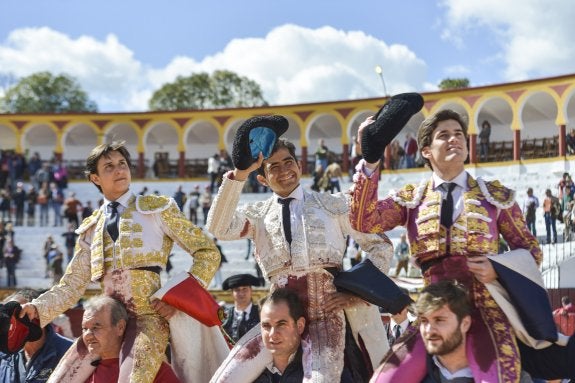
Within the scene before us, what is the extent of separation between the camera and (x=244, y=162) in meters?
3.80

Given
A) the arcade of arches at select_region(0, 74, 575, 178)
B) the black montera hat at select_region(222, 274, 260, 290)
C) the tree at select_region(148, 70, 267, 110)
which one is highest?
the tree at select_region(148, 70, 267, 110)

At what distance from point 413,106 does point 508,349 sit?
1.08 meters

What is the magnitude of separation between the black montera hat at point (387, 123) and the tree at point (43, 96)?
145 ft

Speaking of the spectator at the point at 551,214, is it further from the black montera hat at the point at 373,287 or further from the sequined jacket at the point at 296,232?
the black montera hat at the point at 373,287

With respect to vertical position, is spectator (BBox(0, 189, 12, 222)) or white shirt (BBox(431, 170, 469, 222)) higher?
white shirt (BBox(431, 170, 469, 222))

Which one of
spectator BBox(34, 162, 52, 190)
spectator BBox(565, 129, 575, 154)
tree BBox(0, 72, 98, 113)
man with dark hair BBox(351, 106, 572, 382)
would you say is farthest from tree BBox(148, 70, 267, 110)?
man with dark hair BBox(351, 106, 572, 382)

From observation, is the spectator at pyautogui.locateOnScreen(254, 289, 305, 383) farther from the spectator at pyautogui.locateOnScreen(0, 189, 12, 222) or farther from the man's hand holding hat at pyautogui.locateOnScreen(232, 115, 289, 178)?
the spectator at pyautogui.locateOnScreen(0, 189, 12, 222)

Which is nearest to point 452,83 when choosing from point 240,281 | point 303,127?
point 303,127

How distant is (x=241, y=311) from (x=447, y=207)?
14.1 feet

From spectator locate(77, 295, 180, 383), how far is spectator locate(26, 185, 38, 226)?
19.1 m

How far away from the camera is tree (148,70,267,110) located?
4269 cm

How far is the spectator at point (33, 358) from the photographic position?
5.01 m

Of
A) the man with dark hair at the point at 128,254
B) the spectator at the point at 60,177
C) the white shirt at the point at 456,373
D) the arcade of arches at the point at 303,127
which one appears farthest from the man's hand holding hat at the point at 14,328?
the spectator at the point at 60,177

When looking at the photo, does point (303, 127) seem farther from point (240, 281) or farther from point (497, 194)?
point (497, 194)
